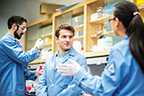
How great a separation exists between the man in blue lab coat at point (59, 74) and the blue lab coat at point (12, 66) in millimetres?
645

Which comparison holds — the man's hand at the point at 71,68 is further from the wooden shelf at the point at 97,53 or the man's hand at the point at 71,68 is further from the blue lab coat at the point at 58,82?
the wooden shelf at the point at 97,53

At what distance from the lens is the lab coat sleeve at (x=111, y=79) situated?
117 centimetres

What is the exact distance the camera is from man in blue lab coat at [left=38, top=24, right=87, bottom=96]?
213 cm

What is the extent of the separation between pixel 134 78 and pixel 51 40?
3834mm

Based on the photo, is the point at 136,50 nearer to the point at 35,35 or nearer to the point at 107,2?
the point at 107,2

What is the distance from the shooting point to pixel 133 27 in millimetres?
Result: 1243

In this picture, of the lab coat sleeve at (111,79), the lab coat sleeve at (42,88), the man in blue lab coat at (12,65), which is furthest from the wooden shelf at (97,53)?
the lab coat sleeve at (111,79)

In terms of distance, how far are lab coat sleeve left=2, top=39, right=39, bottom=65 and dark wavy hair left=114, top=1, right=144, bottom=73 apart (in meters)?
1.90

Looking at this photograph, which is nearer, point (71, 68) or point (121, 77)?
point (121, 77)

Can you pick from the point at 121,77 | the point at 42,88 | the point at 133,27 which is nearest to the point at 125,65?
the point at 121,77

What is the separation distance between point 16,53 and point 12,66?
24 centimetres

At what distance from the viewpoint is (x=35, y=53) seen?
303 cm

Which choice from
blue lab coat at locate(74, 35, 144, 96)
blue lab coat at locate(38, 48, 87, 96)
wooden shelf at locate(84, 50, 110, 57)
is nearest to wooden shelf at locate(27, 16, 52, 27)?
wooden shelf at locate(84, 50, 110, 57)

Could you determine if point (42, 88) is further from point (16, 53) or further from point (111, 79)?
point (111, 79)
